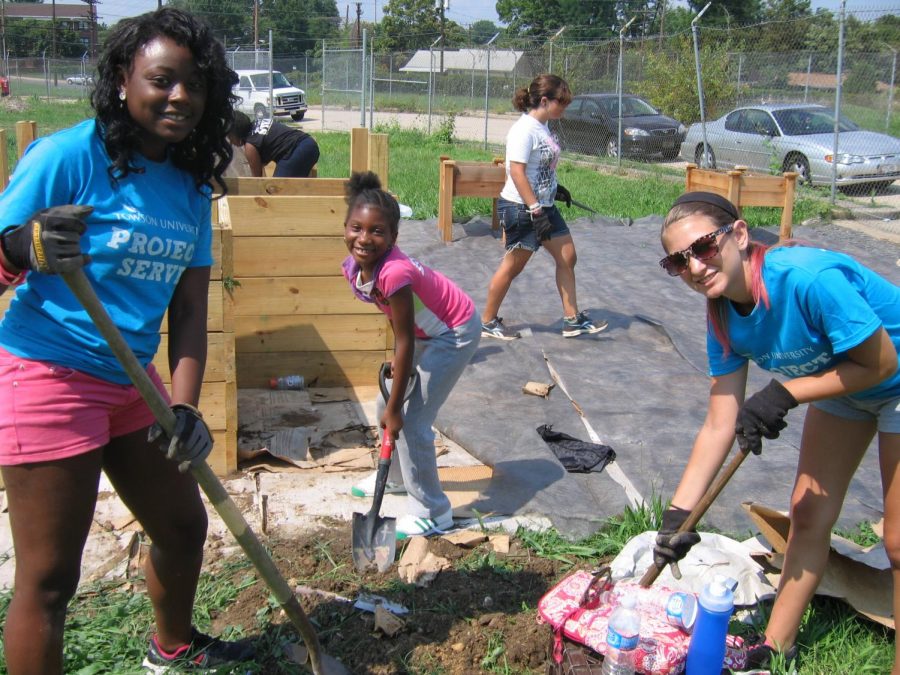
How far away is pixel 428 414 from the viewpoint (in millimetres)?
3723

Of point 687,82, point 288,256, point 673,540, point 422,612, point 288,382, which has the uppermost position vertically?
point 687,82

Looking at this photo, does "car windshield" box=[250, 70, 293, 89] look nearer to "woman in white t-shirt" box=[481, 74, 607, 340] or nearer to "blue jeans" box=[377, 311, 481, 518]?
"woman in white t-shirt" box=[481, 74, 607, 340]

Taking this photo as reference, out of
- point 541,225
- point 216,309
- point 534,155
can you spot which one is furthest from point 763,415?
point 534,155

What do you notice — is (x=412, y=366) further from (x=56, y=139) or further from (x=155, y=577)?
(x=56, y=139)

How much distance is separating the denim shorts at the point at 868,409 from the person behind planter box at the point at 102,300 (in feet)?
6.05

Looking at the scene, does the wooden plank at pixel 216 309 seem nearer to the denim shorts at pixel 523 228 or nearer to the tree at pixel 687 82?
the denim shorts at pixel 523 228

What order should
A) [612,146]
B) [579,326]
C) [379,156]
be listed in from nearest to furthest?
[379,156] → [579,326] → [612,146]

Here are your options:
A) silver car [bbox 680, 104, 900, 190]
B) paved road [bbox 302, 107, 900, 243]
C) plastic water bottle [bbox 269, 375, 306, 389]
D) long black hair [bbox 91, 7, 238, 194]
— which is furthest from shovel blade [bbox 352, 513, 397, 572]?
silver car [bbox 680, 104, 900, 190]

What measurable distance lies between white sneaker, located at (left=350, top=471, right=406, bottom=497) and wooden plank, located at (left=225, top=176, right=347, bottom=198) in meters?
2.05

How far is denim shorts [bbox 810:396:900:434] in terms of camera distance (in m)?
2.56

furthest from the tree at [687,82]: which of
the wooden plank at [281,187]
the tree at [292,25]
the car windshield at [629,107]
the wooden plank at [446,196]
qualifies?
the tree at [292,25]

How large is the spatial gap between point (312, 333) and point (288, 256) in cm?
49

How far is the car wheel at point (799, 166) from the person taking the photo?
508 inches

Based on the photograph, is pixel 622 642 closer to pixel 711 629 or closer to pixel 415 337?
pixel 711 629
